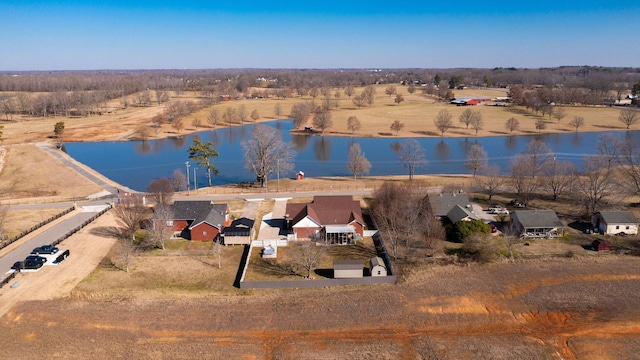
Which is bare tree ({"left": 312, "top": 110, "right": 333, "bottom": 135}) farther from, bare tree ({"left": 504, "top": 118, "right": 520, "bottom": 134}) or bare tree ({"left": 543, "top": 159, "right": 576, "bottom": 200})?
bare tree ({"left": 543, "top": 159, "right": 576, "bottom": 200})

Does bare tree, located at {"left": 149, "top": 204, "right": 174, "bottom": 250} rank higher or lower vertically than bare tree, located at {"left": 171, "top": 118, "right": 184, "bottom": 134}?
lower

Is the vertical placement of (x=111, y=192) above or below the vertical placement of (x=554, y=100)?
below

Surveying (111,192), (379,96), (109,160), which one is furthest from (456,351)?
(379,96)

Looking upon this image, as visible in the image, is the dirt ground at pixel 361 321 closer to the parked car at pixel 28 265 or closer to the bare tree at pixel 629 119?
the parked car at pixel 28 265

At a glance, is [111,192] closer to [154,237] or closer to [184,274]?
[154,237]

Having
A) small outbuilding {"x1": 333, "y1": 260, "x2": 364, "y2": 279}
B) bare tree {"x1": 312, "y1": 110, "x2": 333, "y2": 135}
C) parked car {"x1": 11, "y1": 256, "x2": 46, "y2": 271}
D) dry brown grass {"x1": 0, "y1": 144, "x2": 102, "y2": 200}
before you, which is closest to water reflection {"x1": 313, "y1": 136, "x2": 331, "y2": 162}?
bare tree {"x1": 312, "y1": 110, "x2": 333, "y2": 135}

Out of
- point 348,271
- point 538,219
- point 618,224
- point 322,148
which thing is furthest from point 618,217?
point 322,148
